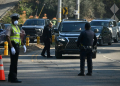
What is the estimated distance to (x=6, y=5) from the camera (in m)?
59.6

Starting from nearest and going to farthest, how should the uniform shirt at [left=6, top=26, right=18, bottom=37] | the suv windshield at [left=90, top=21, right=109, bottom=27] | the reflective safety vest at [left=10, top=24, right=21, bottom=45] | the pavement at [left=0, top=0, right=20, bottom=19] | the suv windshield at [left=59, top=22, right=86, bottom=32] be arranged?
the uniform shirt at [left=6, top=26, right=18, bottom=37] < the reflective safety vest at [left=10, top=24, right=21, bottom=45] < the suv windshield at [left=59, top=22, right=86, bottom=32] < the suv windshield at [left=90, top=21, right=109, bottom=27] < the pavement at [left=0, top=0, right=20, bottom=19]

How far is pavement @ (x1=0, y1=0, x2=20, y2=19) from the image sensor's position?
2149 inches

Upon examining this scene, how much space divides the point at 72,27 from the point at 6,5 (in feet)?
146

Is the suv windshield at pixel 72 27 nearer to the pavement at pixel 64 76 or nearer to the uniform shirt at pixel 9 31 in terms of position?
the pavement at pixel 64 76

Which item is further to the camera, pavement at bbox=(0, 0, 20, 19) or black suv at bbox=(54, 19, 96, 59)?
pavement at bbox=(0, 0, 20, 19)

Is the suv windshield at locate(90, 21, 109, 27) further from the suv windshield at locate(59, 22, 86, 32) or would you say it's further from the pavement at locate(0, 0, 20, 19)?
the pavement at locate(0, 0, 20, 19)

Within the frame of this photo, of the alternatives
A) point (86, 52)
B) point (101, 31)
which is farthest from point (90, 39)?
point (101, 31)

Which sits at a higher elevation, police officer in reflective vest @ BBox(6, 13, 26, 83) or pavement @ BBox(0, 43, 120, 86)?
police officer in reflective vest @ BBox(6, 13, 26, 83)

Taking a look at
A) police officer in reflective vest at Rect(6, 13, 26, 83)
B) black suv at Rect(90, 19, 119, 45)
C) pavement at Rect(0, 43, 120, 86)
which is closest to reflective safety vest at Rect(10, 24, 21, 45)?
police officer in reflective vest at Rect(6, 13, 26, 83)

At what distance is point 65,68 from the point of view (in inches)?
482

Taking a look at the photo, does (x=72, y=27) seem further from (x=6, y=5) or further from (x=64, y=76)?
(x=6, y=5)

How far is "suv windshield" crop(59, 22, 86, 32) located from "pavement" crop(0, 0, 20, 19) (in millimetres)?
36145

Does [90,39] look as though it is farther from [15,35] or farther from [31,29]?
[31,29]

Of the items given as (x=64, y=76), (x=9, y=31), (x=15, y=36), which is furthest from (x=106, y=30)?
(x=9, y=31)
